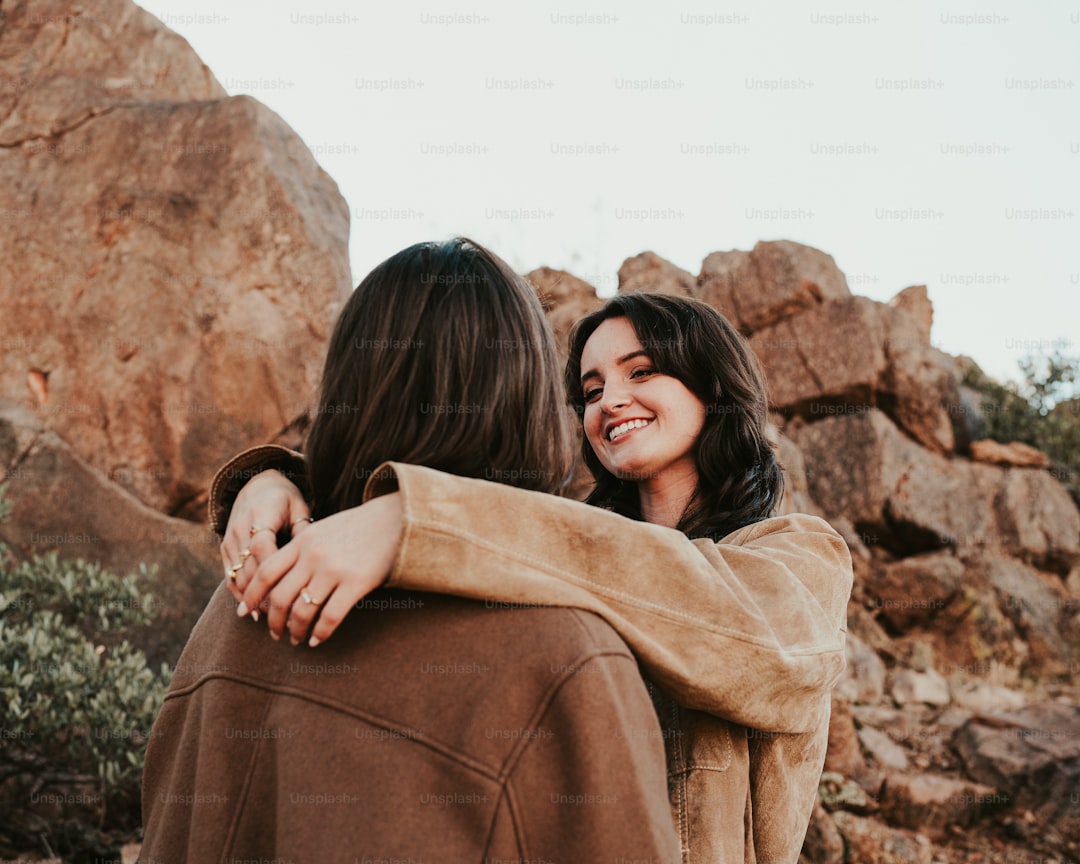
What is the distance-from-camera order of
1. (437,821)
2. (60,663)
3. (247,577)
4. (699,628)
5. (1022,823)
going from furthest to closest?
(1022,823)
(60,663)
(699,628)
(247,577)
(437,821)

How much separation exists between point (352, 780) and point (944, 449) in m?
11.2

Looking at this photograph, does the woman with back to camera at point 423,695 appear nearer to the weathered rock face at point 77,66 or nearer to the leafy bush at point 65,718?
the leafy bush at point 65,718

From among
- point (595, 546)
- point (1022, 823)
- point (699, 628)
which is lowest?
point (1022, 823)

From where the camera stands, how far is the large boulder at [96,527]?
5.56 m

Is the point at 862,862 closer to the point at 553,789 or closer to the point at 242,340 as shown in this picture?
the point at 553,789

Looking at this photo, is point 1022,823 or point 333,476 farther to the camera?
point 1022,823

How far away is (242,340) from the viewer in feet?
22.0

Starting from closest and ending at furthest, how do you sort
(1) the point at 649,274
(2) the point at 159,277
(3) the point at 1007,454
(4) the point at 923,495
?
1. (2) the point at 159,277
2. (4) the point at 923,495
3. (1) the point at 649,274
4. (3) the point at 1007,454

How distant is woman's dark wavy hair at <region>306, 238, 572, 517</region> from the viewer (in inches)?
56.0

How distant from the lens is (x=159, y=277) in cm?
670

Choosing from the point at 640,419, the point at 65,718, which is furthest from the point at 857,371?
the point at 65,718

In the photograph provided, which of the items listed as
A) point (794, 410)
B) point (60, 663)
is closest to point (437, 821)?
point (60, 663)

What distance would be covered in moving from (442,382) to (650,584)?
489mm

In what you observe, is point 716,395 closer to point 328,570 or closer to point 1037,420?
point 328,570
